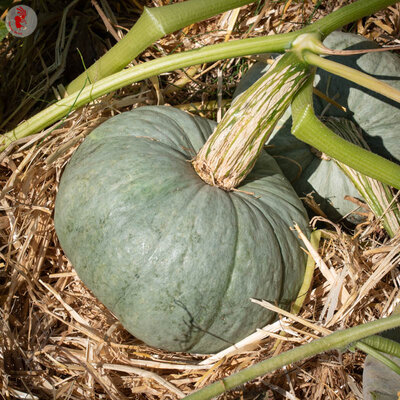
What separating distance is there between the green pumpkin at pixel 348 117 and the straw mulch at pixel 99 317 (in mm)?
206

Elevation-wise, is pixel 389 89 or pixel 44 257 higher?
pixel 389 89

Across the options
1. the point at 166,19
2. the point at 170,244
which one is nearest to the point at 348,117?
the point at 166,19

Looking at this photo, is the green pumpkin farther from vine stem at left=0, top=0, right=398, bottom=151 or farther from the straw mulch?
vine stem at left=0, top=0, right=398, bottom=151

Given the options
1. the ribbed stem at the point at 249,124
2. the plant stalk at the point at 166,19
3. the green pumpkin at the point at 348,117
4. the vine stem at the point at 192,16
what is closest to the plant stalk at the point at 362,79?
the ribbed stem at the point at 249,124

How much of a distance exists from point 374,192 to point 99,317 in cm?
139

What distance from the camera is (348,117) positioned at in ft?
8.77

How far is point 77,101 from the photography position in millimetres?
2283

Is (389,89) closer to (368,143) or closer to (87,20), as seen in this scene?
(368,143)

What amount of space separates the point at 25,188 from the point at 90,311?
66 centimetres

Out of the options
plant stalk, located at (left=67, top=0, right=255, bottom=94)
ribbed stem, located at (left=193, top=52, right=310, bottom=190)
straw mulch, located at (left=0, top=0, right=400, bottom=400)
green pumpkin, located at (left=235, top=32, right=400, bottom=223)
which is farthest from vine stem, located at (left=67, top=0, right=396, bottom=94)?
straw mulch, located at (left=0, top=0, right=400, bottom=400)

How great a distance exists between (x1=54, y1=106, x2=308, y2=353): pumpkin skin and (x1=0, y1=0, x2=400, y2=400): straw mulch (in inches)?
6.8

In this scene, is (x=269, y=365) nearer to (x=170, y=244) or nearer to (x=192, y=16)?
(x=170, y=244)

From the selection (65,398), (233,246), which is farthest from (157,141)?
(65,398)

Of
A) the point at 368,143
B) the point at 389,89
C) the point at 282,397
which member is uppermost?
the point at 389,89
